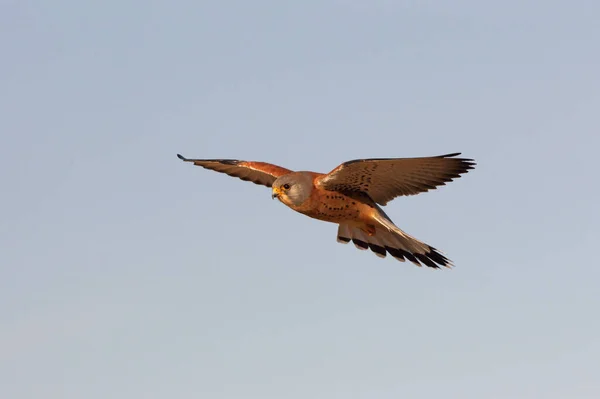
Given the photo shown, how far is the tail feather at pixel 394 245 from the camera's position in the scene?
14.2 m

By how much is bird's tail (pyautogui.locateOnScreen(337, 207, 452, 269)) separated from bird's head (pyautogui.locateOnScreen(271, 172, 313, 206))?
1084 mm

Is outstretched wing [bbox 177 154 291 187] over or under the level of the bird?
over

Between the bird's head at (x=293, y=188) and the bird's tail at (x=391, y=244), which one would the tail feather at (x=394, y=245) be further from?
the bird's head at (x=293, y=188)

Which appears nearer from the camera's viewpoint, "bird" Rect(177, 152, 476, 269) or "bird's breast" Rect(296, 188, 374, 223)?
"bird" Rect(177, 152, 476, 269)

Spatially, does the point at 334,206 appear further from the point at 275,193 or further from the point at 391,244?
the point at 391,244

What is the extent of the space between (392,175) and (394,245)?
1598 millimetres

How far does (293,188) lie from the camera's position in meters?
13.5

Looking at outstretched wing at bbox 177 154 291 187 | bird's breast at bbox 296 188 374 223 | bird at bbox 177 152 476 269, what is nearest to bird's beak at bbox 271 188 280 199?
bird at bbox 177 152 476 269

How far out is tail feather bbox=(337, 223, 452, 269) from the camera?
14.2 meters

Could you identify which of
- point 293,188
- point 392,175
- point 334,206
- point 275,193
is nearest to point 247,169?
point 275,193

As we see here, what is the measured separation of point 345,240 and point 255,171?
184 cm

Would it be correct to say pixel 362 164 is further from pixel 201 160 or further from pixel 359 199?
pixel 201 160

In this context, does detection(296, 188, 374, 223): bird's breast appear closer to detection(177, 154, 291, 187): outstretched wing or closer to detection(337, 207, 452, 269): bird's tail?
detection(337, 207, 452, 269): bird's tail

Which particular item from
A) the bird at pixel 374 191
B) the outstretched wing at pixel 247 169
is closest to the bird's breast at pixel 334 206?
the bird at pixel 374 191
